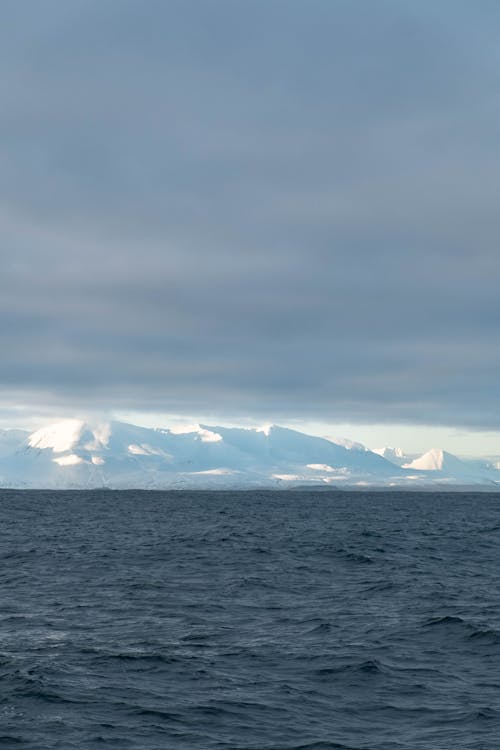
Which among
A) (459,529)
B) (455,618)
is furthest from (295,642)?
(459,529)

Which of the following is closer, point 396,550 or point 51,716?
point 51,716

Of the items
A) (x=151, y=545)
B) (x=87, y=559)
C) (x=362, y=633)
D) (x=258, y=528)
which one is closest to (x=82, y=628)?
(x=362, y=633)

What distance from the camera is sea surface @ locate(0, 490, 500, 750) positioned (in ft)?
88.9

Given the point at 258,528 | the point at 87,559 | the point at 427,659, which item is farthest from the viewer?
the point at 258,528

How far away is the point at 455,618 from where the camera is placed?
4362 cm

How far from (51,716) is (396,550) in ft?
194

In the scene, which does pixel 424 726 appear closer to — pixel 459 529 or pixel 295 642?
pixel 295 642

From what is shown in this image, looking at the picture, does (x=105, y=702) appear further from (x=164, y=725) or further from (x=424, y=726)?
(x=424, y=726)

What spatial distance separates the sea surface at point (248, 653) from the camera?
27094 millimetres

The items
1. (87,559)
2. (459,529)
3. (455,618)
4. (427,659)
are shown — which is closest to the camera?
(427,659)

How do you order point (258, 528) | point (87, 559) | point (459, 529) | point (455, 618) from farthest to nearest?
point (459, 529), point (258, 528), point (87, 559), point (455, 618)

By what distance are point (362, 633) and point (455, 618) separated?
5475 mm

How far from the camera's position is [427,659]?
3650cm

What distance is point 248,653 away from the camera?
3644 centimetres
